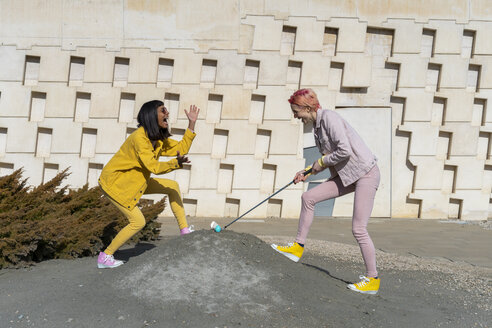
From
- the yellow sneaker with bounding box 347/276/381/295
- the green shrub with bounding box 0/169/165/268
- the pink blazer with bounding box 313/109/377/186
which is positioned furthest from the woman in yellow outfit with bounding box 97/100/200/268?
the yellow sneaker with bounding box 347/276/381/295

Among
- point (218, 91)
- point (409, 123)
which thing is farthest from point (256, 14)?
point (409, 123)

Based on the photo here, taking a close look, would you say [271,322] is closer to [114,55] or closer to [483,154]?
[114,55]

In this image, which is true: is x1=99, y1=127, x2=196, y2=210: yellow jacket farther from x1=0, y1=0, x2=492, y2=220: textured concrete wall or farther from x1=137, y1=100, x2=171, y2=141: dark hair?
x1=0, y1=0, x2=492, y2=220: textured concrete wall

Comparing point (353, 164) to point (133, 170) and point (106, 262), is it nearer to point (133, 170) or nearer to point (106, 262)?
point (133, 170)

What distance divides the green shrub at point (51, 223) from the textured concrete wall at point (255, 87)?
10.9 ft

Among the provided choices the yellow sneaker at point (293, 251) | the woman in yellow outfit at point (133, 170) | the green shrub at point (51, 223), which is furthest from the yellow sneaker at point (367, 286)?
the green shrub at point (51, 223)

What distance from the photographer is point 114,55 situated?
974 cm

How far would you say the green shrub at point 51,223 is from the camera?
4.93 meters

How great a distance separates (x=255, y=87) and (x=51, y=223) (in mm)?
5478

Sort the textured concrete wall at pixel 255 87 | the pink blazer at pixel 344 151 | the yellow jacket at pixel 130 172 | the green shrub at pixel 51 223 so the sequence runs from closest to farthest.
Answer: the pink blazer at pixel 344 151 → the yellow jacket at pixel 130 172 → the green shrub at pixel 51 223 → the textured concrete wall at pixel 255 87

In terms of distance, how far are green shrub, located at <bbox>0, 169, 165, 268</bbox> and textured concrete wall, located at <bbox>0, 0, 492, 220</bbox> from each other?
331 cm

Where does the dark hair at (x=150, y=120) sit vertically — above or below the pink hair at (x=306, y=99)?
below

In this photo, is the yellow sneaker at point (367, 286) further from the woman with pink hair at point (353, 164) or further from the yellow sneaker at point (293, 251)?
the yellow sneaker at point (293, 251)

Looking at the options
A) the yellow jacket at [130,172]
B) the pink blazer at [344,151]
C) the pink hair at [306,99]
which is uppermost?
the pink hair at [306,99]
